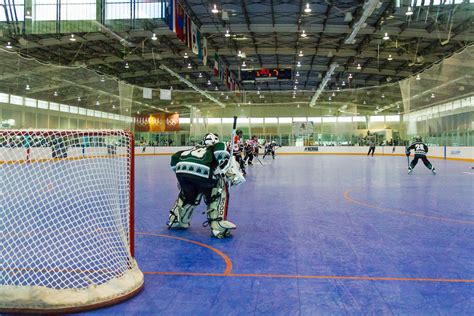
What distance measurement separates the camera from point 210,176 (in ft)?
14.1

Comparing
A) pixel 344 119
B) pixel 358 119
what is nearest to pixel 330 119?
pixel 344 119

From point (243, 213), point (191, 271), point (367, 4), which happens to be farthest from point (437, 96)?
point (191, 271)

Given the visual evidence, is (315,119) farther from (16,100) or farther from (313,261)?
(313,261)

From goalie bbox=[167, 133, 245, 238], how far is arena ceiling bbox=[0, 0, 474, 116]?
9.69 metres

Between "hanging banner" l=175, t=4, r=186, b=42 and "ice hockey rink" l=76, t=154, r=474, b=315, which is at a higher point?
"hanging banner" l=175, t=4, r=186, b=42

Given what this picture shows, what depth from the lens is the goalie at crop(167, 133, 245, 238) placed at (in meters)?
4.29

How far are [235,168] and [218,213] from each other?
1.71 ft

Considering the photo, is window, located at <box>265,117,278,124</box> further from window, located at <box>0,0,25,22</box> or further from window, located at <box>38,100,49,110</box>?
window, located at <box>0,0,25,22</box>

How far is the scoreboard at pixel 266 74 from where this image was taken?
22.5 m

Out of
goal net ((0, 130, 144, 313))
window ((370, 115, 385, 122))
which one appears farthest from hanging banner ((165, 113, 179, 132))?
goal net ((0, 130, 144, 313))

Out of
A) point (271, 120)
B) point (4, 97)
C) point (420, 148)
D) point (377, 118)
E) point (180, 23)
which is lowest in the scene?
point (420, 148)

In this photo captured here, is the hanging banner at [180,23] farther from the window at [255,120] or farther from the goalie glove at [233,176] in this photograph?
the window at [255,120]

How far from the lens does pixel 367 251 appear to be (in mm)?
3750

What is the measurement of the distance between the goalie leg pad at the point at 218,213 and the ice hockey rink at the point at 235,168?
0.03 metres
